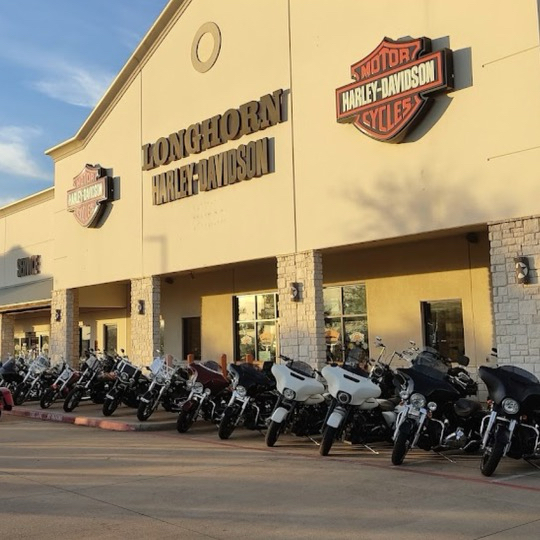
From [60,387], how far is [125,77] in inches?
370

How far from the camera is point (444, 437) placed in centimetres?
886

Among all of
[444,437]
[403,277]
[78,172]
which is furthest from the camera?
[78,172]

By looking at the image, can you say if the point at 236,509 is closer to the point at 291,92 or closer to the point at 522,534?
the point at 522,534

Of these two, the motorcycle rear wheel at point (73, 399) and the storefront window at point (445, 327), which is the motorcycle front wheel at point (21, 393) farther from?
the storefront window at point (445, 327)

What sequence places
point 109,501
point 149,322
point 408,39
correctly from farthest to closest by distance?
point 149,322 → point 408,39 → point 109,501

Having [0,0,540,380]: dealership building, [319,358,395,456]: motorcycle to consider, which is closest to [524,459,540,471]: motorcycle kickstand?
[319,358,395,456]: motorcycle

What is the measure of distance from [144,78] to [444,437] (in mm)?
14490

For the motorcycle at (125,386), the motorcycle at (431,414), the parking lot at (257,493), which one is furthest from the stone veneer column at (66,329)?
the motorcycle at (431,414)

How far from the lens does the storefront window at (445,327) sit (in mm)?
14680

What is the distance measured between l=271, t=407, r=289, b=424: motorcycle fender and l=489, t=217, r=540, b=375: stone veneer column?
3762 mm

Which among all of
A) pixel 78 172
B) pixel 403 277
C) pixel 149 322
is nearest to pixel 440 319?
pixel 403 277

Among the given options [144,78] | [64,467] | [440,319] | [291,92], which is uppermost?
[144,78]

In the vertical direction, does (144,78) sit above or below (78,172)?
above

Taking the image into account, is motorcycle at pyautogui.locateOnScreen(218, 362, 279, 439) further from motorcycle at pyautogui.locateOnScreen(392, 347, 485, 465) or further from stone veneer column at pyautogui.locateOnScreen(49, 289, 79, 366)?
stone veneer column at pyautogui.locateOnScreen(49, 289, 79, 366)
